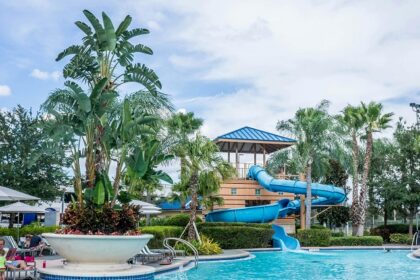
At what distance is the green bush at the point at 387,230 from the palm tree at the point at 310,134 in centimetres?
850

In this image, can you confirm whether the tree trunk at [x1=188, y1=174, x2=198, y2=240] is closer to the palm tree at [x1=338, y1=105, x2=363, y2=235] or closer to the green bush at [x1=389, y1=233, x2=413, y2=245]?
the palm tree at [x1=338, y1=105, x2=363, y2=235]

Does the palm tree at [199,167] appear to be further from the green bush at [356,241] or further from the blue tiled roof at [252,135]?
the blue tiled roof at [252,135]

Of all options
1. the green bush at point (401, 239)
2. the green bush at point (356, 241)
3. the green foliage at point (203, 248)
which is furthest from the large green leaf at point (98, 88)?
the green bush at point (401, 239)

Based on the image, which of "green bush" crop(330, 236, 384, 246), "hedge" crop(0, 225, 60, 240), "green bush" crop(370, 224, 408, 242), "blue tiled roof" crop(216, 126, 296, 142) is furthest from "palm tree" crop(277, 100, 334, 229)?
"hedge" crop(0, 225, 60, 240)

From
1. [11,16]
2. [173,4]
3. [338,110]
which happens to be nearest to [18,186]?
[11,16]

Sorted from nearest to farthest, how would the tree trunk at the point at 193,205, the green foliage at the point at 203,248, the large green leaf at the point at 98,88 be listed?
the large green leaf at the point at 98,88 → the green foliage at the point at 203,248 → the tree trunk at the point at 193,205

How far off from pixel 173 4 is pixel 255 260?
11506 mm

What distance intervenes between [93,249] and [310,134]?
22986 mm

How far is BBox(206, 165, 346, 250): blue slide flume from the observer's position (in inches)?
1180

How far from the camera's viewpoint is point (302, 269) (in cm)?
1895

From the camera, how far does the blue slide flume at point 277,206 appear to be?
98.3 feet

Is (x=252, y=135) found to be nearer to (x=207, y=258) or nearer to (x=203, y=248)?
(x=203, y=248)

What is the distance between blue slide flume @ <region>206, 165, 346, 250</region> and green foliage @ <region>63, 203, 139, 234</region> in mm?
18364

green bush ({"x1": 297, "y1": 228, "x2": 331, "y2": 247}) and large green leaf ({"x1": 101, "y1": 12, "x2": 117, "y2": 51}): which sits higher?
large green leaf ({"x1": 101, "y1": 12, "x2": 117, "y2": 51})
